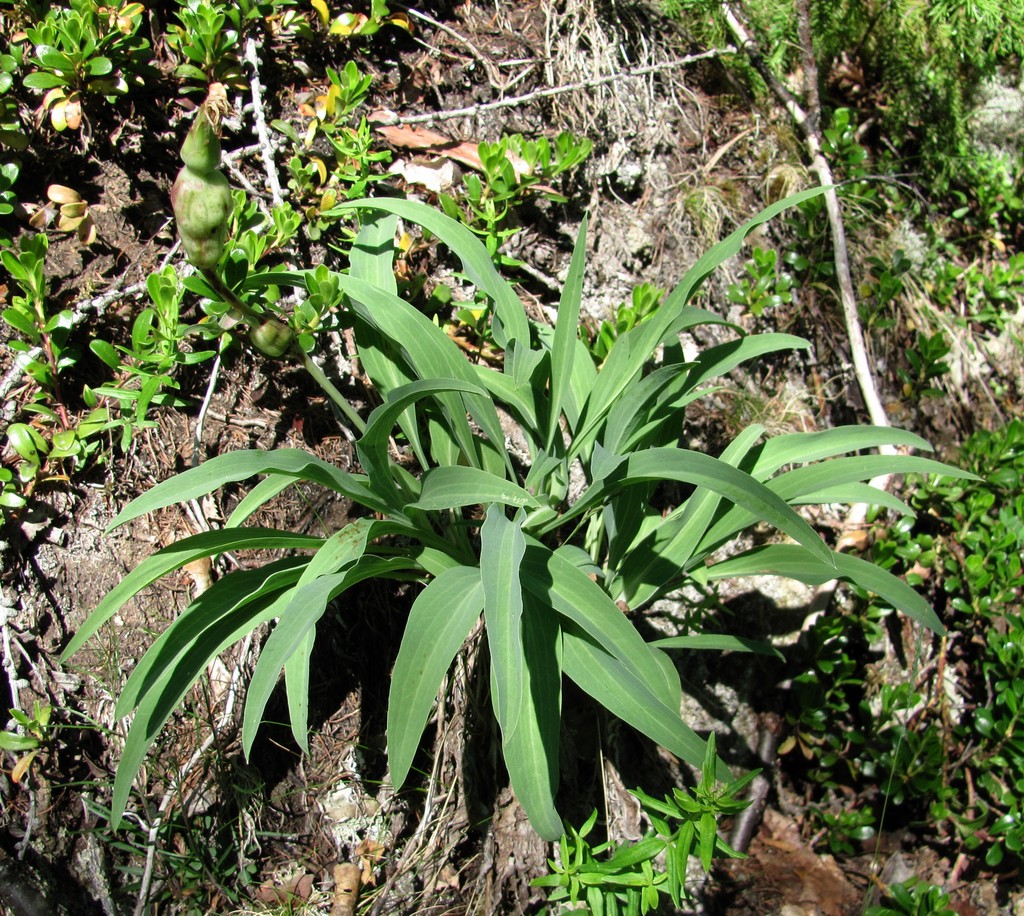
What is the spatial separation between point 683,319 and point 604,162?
39.6 inches

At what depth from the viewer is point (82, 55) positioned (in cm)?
174

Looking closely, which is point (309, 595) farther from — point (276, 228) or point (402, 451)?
point (276, 228)

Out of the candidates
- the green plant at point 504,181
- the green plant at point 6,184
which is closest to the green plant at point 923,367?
the green plant at point 504,181

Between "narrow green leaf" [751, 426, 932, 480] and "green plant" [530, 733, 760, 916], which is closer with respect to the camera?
"green plant" [530, 733, 760, 916]

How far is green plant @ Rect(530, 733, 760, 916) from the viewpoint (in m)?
1.41

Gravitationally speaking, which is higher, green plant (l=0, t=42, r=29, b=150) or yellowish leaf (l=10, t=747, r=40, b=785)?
green plant (l=0, t=42, r=29, b=150)

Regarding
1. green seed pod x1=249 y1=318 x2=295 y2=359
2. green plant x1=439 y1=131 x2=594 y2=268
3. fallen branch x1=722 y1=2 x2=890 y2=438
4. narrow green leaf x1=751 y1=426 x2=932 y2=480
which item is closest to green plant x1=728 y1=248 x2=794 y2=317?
fallen branch x1=722 y1=2 x2=890 y2=438

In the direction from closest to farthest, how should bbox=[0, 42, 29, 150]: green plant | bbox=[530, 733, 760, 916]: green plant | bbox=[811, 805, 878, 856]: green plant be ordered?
bbox=[530, 733, 760, 916]: green plant → bbox=[0, 42, 29, 150]: green plant → bbox=[811, 805, 878, 856]: green plant

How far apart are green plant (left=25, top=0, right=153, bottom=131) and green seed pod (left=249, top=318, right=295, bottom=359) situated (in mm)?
880

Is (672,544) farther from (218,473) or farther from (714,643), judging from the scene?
(218,473)

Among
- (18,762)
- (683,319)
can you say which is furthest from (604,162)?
(18,762)

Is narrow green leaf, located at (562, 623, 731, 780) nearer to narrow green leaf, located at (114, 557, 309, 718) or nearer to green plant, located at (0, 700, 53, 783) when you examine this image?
narrow green leaf, located at (114, 557, 309, 718)

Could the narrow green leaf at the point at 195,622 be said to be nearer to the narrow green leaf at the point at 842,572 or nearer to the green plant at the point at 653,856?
the green plant at the point at 653,856

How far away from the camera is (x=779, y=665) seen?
223 cm
